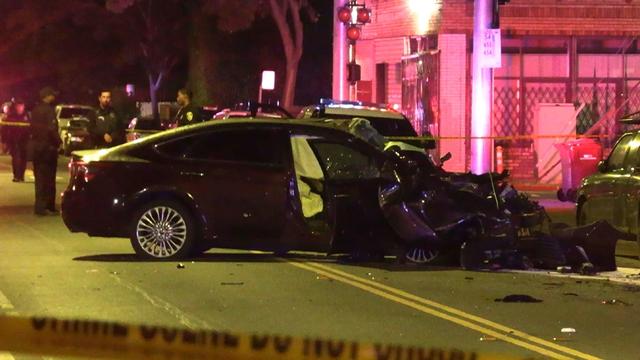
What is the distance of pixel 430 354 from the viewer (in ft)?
12.4

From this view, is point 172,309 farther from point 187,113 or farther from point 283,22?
point 283,22

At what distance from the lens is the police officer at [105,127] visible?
15.2m

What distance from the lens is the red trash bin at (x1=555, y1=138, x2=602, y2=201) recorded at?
63.3 feet

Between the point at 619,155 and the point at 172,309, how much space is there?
641 cm

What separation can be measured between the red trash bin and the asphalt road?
710 centimetres

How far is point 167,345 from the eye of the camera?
12.5ft

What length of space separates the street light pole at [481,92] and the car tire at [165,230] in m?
9.29

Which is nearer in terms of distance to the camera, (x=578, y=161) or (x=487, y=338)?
(x=487, y=338)

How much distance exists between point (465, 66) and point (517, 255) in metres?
13.4

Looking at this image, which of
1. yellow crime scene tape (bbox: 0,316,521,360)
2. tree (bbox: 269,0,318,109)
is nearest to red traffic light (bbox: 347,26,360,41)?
tree (bbox: 269,0,318,109)

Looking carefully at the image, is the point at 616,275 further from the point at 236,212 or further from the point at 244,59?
the point at 244,59

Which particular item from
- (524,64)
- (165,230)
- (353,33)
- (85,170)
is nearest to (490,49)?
(353,33)

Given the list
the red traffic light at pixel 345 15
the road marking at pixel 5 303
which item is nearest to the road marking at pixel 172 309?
the road marking at pixel 5 303

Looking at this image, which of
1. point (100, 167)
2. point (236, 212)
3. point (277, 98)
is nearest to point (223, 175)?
point (236, 212)
